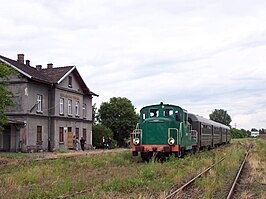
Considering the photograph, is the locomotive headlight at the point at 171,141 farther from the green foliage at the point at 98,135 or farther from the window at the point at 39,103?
the green foliage at the point at 98,135

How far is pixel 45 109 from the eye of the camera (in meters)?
36.0

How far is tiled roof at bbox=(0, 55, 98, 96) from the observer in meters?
33.7

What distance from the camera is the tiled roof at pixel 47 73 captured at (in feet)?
110

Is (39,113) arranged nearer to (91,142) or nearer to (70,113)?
(70,113)

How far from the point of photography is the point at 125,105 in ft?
186

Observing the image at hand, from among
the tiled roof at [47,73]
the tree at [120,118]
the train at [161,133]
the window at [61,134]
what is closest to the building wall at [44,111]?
the window at [61,134]

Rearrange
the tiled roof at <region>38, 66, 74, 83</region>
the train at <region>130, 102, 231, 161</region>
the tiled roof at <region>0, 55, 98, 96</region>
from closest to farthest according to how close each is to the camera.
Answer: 1. the train at <region>130, 102, 231, 161</region>
2. the tiled roof at <region>0, 55, 98, 96</region>
3. the tiled roof at <region>38, 66, 74, 83</region>

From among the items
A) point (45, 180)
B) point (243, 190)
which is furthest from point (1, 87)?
point (243, 190)

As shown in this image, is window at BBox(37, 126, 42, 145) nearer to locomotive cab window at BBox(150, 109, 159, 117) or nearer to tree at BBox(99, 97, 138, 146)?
locomotive cab window at BBox(150, 109, 159, 117)

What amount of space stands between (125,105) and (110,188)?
46.0 m

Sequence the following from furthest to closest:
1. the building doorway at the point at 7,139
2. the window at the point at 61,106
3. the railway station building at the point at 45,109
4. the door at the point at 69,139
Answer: the door at the point at 69,139, the window at the point at 61,106, the building doorway at the point at 7,139, the railway station building at the point at 45,109

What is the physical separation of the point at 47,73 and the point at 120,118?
1836cm

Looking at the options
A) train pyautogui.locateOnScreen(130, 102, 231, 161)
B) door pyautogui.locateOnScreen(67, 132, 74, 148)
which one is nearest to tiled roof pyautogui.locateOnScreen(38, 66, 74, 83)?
door pyautogui.locateOnScreen(67, 132, 74, 148)

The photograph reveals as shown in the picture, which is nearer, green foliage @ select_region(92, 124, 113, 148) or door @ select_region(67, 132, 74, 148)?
door @ select_region(67, 132, 74, 148)
